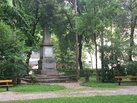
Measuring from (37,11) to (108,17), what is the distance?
32.3 ft

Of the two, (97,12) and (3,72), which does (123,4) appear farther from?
(3,72)

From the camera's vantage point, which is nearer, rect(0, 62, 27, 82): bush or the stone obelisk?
rect(0, 62, 27, 82): bush

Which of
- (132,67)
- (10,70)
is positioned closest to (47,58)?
(10,70)

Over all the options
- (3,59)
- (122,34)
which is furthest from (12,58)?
(122,34)

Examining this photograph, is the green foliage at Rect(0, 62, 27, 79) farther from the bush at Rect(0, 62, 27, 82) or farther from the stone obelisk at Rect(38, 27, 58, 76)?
the stone obelisk at Rect(38, 27, 58, 76)

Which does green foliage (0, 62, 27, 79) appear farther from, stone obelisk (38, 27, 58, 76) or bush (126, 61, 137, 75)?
bush (126, 61, 137, 75)

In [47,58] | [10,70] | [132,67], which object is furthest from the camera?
[47,58]

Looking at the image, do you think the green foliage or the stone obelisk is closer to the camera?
the green foliage

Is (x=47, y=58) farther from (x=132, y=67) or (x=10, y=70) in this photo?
(x=132, y=67)

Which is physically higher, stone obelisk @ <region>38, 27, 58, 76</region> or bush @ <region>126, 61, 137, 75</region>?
stone obelisk @ <region>38, 27, 58, 76</region>

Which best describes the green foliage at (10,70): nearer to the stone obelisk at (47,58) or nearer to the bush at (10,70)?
the bush at (10,70)

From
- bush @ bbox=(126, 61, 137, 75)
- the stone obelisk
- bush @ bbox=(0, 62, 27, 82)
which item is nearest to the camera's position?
bush @ bbox=(0, 62, 27, 82)

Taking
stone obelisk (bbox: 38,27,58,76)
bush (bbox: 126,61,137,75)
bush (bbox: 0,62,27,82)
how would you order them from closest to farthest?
1. bush (bbox: 0,62,27,82)
2. bush (bbox: 126,61,137,75)
3. stone obelisk (bbox: 38,27,58,76)

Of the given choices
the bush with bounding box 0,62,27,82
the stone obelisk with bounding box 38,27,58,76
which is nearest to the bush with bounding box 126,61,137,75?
the stone obelisk with bounding box 38,27,58,76
